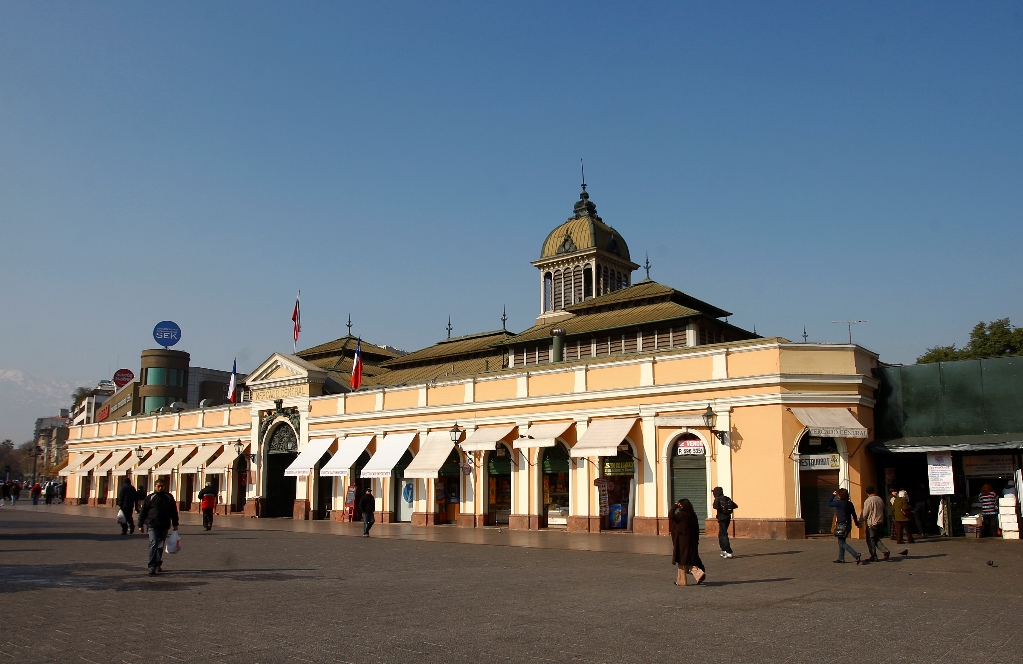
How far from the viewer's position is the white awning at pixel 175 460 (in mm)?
51844

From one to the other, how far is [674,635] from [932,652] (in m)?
2.76

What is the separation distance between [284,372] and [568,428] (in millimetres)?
19344

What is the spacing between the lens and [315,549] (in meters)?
23.0

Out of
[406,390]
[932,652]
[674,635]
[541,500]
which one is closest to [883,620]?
[932,652]

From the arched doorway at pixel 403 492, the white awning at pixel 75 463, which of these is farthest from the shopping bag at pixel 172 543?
the white awning at pixel 75 463

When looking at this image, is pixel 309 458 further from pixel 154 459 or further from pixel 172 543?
pixel 172 543

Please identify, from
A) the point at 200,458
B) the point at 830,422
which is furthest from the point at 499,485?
the point at 200,458

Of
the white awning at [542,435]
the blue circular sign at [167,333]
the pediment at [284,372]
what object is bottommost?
the white awning at [542,435]

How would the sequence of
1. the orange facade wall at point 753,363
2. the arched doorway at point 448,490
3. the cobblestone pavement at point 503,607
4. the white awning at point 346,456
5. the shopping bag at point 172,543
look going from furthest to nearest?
the white awning at point 346,456 < the arched doorway at point 448,490 < the orange facade wall at point 753,363 < the shopping bag at point 172,543 < the cobblestone pavement at point 503,607

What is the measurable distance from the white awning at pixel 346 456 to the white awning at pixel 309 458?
3.18 feet

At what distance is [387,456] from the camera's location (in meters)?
37.3

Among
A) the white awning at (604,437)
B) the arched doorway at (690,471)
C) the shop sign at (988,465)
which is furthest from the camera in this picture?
the white awning at (604,437)

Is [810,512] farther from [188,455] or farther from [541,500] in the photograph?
[188,455]

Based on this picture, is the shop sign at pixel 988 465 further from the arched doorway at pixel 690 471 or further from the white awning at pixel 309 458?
the white awning at pixel 309 458
